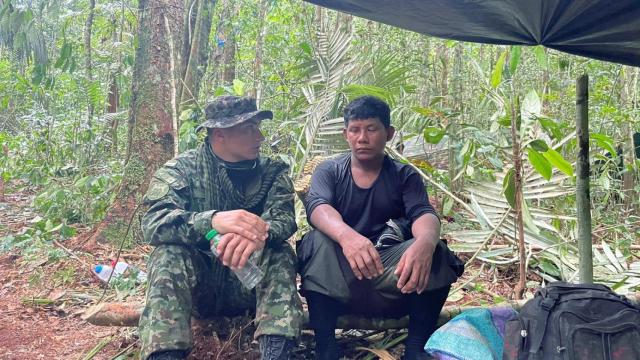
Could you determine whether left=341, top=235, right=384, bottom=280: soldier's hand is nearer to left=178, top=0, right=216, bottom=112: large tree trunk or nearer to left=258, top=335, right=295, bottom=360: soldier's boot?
left=258, top=335, right=295, bottom=360: soldier's boot

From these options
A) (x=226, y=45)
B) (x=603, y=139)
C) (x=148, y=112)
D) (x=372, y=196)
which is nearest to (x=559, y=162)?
(x=603, y=139)

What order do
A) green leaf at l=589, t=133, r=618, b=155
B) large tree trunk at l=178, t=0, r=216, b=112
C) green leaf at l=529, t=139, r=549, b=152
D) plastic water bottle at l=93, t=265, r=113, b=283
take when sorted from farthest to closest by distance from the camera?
large tree trunk at l=178, t=0, r=216, b=112 → plastic water bottle at l=93, t=265, r=113, b=283 → green leaf at l=589, t=133, r=618, b=155 → green leaf at l=529, t=139, r=549, b=152

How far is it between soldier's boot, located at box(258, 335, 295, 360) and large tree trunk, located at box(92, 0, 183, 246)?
2.94 metres

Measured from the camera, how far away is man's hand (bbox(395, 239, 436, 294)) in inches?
102

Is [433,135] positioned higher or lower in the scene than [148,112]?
lower

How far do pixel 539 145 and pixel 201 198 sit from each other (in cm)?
185

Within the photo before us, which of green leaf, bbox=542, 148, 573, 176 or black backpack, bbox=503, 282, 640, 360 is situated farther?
green leaf, bbox=542, 148, 573, 176

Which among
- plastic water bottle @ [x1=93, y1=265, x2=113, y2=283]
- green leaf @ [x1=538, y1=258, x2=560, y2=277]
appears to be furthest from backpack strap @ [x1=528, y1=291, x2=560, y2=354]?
plastic water bottle @ [x1=93, y1=265, x2=113, y2=283]

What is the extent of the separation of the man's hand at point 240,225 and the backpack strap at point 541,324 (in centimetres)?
126

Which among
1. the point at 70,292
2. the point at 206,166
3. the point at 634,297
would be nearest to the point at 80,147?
the point at 70,292

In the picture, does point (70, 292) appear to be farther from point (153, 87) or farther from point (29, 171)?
point (29, 171)

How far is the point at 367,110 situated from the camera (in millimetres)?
2908

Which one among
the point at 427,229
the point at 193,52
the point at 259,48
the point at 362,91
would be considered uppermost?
the point at 259,48

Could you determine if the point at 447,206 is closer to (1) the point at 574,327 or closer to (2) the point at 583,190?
(2) the point at 583,190
